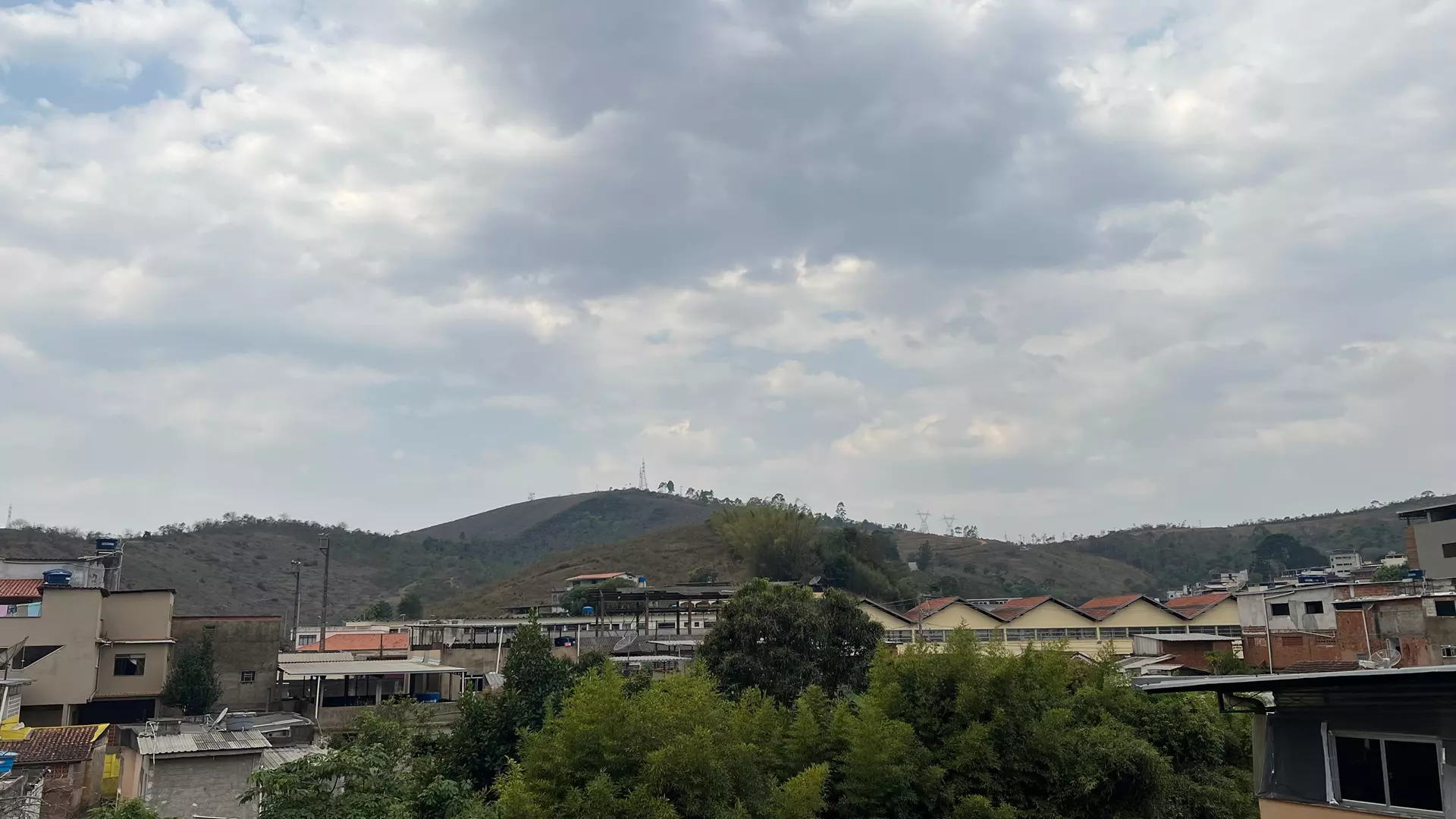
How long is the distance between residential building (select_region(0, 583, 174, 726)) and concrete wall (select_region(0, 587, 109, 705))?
0.8 inches

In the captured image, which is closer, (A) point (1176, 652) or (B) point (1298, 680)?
(B) point (1298, 680)

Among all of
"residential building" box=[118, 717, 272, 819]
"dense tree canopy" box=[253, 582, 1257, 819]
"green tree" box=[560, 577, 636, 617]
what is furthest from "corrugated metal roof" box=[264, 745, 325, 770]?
"green tree" box=[560, 577, 636, 617]

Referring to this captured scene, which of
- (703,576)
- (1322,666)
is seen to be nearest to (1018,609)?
(1322,666)

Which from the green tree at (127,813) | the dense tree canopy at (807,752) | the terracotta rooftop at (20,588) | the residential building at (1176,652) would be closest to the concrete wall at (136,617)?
the terracotta rooftop at (20,588)

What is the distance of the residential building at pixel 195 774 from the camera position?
1789cm

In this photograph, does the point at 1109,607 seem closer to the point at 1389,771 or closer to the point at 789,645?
the point at 789,645

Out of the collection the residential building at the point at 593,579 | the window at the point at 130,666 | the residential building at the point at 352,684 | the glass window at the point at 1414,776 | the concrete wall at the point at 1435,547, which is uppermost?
the concrete wall at the point at 1435,547

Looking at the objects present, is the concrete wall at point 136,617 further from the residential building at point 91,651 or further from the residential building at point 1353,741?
the residential building at point 1353,741

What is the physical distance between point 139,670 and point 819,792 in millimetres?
29876

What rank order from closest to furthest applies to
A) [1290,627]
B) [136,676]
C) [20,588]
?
[20,588]
[136,676]
[1290,627]

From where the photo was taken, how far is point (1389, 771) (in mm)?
6727

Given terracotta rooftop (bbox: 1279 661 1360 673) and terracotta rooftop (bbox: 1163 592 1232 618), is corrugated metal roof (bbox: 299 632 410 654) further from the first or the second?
A: terracotta rooftop (bbox: 1279 661 1360 673)

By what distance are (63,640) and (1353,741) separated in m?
35.1

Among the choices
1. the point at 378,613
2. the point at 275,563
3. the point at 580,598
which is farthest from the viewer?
the point at 275,563
